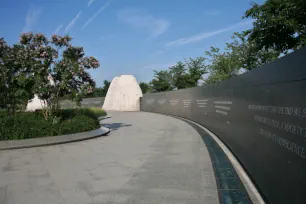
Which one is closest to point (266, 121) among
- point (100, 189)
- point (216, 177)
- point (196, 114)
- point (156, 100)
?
point (216, 177)

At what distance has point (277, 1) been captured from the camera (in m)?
18.6

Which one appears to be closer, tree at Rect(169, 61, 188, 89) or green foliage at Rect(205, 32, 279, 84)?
green foliage at Rect(205, 32, 279, 84)

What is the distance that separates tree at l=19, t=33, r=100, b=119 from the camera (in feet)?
40.5

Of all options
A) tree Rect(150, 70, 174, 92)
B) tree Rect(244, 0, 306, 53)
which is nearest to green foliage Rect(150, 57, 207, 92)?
tree Rect(150, 70, 174, 92)

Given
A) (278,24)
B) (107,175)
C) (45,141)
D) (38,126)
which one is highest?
(278,24)

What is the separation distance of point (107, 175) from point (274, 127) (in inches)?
146

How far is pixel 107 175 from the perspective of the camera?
6570 mm

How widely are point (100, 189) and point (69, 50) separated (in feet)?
30.4

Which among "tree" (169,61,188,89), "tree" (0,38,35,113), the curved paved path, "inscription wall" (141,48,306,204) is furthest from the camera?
"tree" (169,61,188,89)

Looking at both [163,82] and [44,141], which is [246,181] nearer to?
[44,141]

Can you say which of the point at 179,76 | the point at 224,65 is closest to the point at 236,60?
the point at 224,65

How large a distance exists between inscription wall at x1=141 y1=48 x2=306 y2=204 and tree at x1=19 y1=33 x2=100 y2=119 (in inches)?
278

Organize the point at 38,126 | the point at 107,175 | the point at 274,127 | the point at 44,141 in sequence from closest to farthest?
1. the point at 274,127
2. the point at 107,175
3. the point at 44,141
4. the point at 38,126

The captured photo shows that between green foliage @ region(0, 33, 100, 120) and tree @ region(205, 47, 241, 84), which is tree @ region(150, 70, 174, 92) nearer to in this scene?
tree @ region(205, 47, 241, 84)
